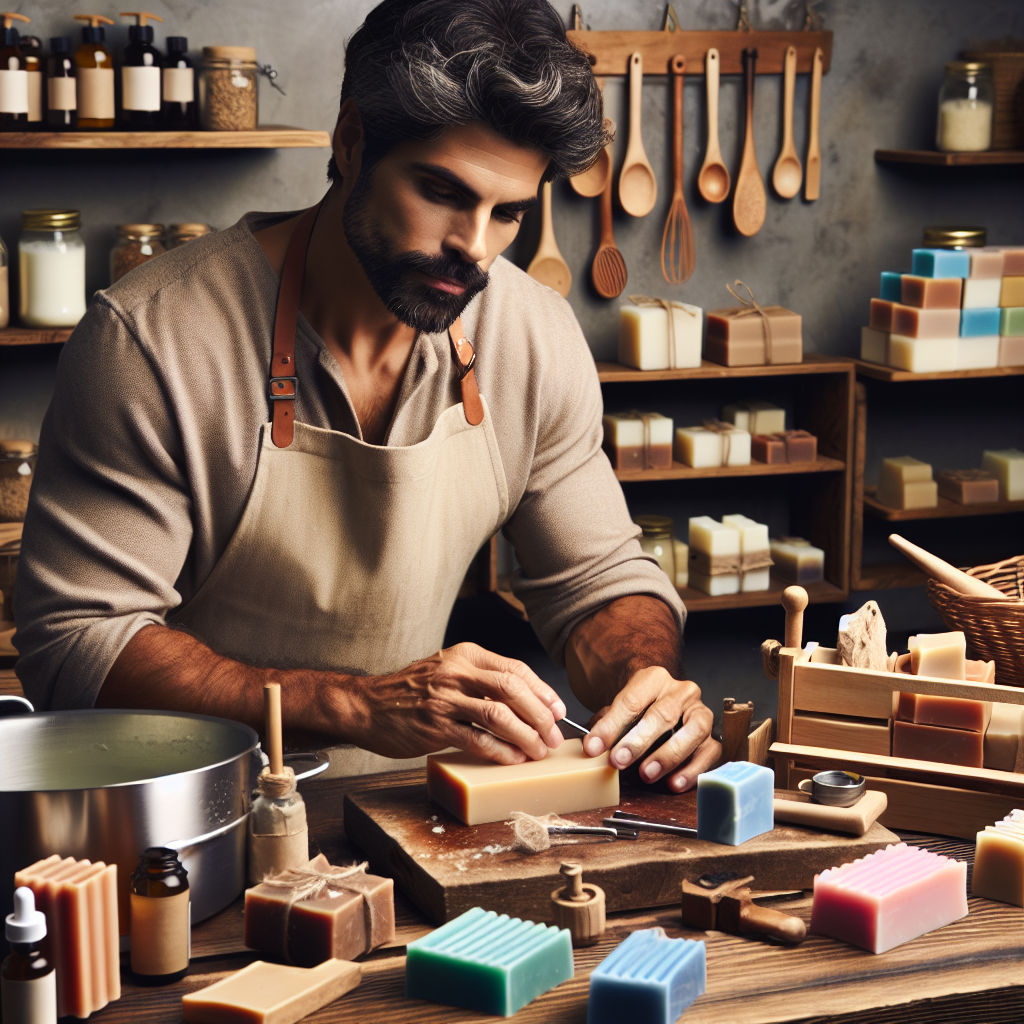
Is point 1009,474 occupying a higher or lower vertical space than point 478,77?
lower

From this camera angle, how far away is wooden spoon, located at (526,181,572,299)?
3735 millimetres

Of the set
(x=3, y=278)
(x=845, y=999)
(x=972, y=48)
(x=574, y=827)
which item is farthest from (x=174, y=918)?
(x=972, y=48)

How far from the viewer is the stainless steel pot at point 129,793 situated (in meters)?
1.16

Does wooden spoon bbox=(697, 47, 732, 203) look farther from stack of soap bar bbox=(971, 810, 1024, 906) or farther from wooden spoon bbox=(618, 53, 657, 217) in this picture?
stack of soap bar bbox=(971, 810, 1024, 906)

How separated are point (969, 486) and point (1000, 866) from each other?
2803 mm

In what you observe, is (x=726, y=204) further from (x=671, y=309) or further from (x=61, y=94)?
(x=61, y=94)

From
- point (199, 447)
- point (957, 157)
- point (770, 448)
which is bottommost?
point (770, 448)

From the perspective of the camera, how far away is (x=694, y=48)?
148 inches

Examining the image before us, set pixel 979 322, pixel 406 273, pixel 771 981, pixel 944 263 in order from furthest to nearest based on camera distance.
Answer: pixel 979 322 < pixel 944 263 < pixel 406 273 < pixel 771 981

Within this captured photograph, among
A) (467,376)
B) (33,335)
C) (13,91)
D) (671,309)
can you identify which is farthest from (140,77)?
Answer: (467,376)

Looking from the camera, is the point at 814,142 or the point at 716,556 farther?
the point at 814,142

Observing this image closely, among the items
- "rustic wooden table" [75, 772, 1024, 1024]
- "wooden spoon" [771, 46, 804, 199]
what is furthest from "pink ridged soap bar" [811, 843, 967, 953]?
"wooden spoon" [771, 46, 804, 199]

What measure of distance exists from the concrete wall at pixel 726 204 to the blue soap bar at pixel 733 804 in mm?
2550

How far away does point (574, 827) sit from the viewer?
1.38 m
